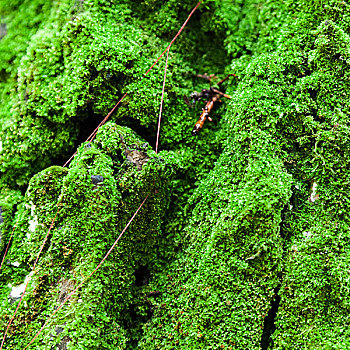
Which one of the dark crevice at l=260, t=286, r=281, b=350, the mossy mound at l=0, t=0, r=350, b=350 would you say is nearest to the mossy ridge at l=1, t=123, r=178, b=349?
the mossy mound at l=0, t=0, r=350, b=350

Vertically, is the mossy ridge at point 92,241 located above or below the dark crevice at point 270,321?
above

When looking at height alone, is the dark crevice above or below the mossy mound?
below

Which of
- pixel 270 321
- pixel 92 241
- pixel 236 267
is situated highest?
pixel 92 241

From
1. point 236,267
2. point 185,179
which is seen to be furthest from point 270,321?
point 185,179

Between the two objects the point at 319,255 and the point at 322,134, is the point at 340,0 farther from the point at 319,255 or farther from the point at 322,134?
the point at 319,255

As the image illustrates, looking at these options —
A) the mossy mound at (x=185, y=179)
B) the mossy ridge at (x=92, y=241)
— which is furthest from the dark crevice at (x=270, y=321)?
the mossy ridge at (x=92, y=241)

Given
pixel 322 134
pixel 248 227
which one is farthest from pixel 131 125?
pixel 322 134

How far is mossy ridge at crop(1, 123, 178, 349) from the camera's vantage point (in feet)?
7.27

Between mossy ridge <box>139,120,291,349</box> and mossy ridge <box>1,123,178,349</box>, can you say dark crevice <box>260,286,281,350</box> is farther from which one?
mossy ridge <box>1,123,178,349</box>

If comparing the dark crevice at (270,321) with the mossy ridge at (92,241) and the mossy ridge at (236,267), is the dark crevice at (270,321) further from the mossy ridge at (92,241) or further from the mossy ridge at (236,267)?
the mossy ridge at (92,241)

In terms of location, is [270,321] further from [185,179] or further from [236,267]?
[185,179]

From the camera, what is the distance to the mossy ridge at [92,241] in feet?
7.27

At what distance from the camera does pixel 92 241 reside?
2.29 m

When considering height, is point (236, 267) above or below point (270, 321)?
above
